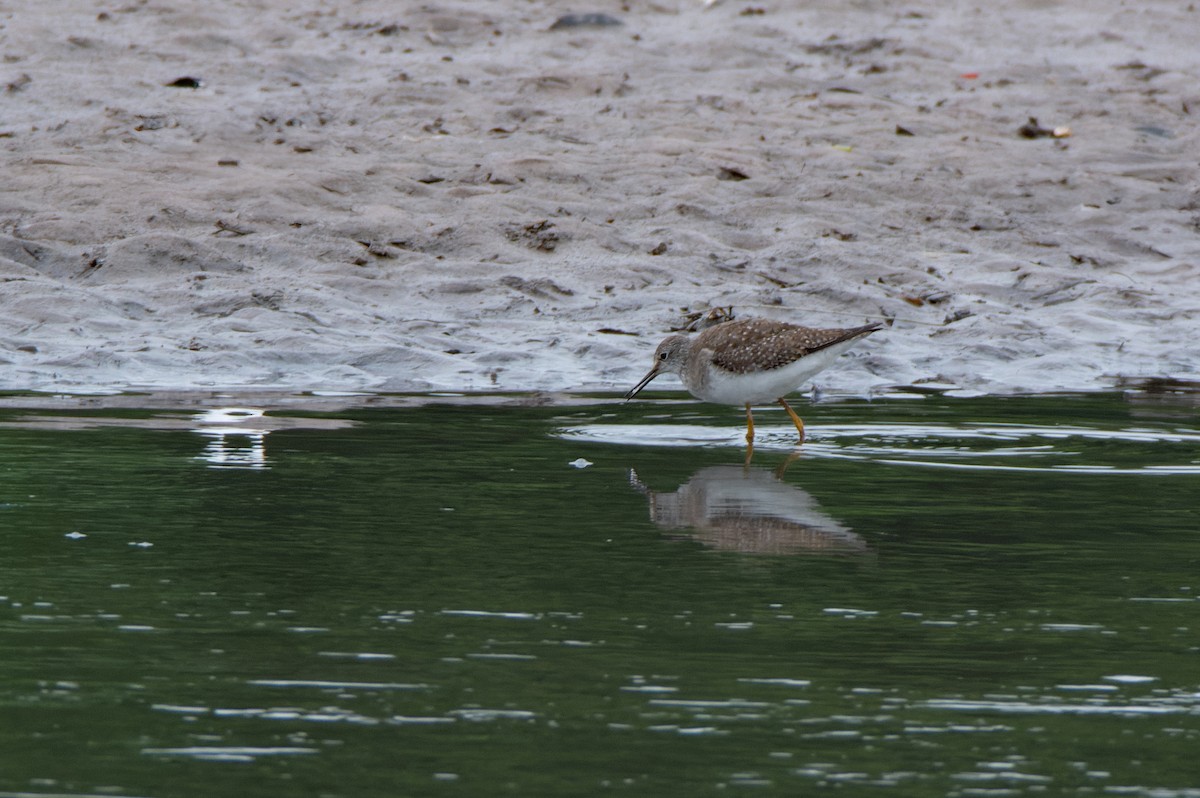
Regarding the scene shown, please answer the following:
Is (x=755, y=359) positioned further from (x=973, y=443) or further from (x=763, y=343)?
(x=973, y=443)

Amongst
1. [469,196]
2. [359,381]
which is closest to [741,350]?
[359,381]

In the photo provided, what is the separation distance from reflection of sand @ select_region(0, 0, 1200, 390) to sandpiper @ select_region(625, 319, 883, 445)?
1.17 m

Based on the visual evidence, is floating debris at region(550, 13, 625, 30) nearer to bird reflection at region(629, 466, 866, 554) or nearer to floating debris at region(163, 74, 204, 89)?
floating debris at region(163, 74, 204, 89)

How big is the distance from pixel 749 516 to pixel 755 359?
290cm

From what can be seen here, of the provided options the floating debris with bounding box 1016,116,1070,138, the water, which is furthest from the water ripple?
the floating debris with bounding box 1016,116,1070,138

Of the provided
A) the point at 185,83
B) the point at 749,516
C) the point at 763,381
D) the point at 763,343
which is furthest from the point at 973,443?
the point at 185,83

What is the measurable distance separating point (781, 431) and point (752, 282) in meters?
3.88

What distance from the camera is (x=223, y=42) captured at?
17797mm

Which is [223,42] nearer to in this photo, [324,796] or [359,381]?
[359,381]

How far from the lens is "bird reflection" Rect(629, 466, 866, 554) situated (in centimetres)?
649

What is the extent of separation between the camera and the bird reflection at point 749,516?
6488 mm

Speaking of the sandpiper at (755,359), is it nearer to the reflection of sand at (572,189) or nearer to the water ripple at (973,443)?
the water ripple at (973,443)

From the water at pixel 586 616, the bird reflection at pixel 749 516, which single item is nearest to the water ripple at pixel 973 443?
the water at pixel 586 616

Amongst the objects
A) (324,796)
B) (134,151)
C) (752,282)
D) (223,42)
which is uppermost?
(223,42)
